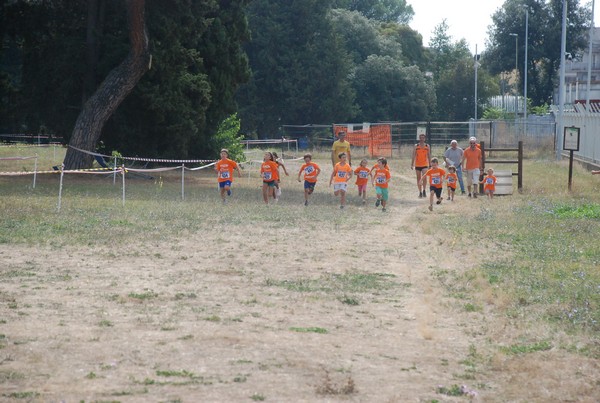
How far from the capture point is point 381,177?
25.0 meters

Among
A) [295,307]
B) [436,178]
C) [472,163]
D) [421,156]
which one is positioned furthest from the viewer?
[421,156]

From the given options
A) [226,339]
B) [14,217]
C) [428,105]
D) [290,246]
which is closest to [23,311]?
[226,339]

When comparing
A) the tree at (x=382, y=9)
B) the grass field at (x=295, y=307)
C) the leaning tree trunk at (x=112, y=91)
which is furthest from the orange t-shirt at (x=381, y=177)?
the tree at (x=382, y=9)

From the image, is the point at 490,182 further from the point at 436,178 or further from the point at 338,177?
the point at 338,177

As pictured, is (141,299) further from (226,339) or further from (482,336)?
(482,336)

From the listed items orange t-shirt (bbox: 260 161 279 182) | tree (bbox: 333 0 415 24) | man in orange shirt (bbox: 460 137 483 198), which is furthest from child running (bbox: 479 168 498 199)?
tree (bbox: 333 0 415 24)

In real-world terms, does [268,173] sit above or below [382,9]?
below

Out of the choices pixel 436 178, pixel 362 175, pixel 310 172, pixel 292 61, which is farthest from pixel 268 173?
pixel 292 61

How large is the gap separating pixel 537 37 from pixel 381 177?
6443cm

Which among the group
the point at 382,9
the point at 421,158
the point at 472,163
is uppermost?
the point at 382,9

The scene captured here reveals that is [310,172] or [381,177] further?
[310,172]

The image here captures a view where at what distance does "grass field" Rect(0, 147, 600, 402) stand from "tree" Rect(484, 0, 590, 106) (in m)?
65.6

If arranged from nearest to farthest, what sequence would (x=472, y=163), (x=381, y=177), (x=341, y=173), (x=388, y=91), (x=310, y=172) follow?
1. (x=381, y=177)
2. (x=341, y=173)
3. (x=310, y=172)
4. (x=472, y=163)
5. (x=388, y=91)

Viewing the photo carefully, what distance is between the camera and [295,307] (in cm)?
1134
